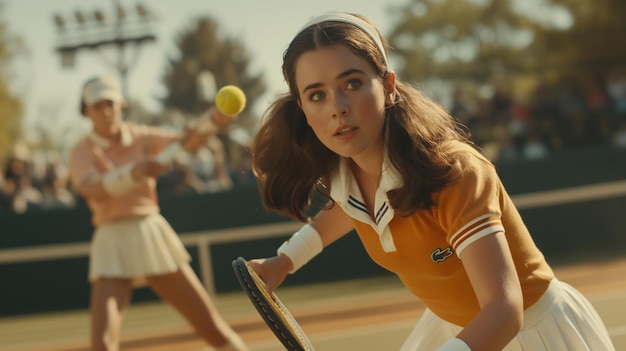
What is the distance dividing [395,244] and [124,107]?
4.15 metres

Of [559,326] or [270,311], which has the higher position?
[270,311]

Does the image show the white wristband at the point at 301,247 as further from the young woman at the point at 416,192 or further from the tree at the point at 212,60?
the tree at the point at 212,60

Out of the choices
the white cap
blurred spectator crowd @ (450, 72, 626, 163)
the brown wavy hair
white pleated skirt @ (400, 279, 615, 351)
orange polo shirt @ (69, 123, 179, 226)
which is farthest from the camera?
blurred spectator crowd @ (450, 72, 626, 163)

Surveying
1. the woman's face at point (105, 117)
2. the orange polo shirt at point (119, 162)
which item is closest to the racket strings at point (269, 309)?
the orange polo shirt at point (119, 162)

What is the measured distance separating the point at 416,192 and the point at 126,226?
3.92 m

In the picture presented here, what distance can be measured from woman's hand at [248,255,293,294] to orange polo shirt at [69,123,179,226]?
301cm

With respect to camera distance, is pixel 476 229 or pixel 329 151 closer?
pixel 476 229

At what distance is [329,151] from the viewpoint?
2.97 meters

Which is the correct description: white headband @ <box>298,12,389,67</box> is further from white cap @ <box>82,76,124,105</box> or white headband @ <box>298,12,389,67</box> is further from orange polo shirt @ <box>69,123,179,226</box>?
white cap @ <box>82,76,124,105</box>

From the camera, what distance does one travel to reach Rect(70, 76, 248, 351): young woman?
5.72 meters

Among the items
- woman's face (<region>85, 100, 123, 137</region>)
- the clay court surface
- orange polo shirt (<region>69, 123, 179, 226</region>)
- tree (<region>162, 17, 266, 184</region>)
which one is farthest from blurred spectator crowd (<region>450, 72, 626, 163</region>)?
tree (<region>162, 17, 266, 184</region>)

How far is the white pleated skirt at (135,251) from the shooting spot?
5891 mm

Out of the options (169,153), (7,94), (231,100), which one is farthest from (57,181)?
(7,94)

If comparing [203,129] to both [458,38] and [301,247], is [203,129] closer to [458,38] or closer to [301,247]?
[301,247]
